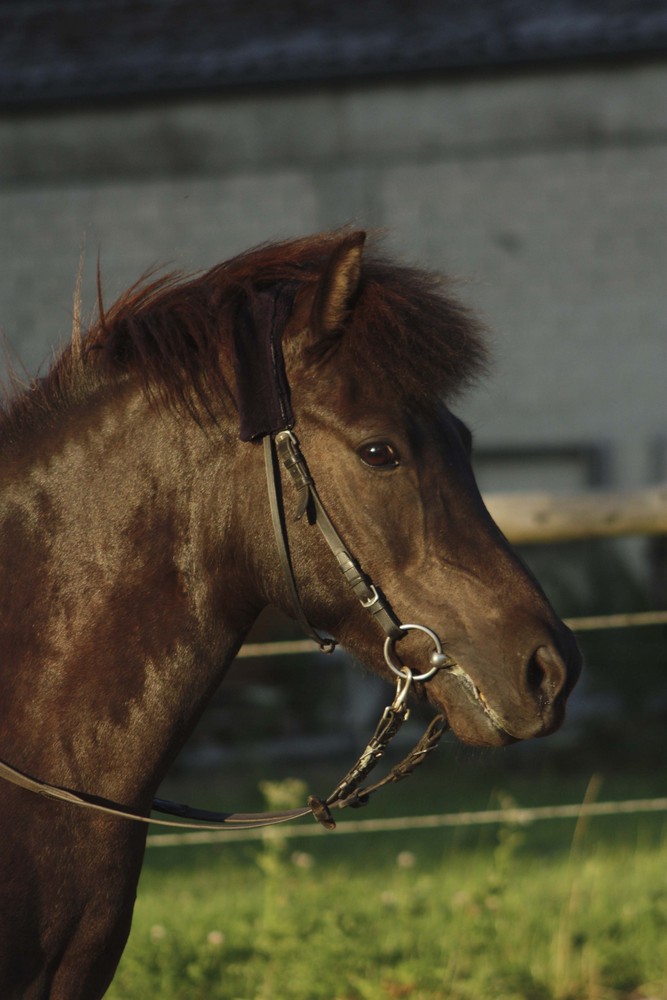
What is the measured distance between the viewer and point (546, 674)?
2.11 meters

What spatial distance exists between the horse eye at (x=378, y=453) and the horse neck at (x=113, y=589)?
0.25 meters

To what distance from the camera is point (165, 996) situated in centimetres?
375

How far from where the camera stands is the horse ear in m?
2.10

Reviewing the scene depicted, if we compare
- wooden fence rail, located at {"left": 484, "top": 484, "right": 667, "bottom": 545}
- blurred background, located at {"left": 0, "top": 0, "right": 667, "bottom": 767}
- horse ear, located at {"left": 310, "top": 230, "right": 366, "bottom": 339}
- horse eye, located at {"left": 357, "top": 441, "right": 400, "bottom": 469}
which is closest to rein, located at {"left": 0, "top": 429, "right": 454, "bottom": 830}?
horse eye, located at {"left": 357, "top": 441, "right": 400, "bottom": 469}

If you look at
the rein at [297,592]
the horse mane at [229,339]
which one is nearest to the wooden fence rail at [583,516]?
the horse mane at [229,339]

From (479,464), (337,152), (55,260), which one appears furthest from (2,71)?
(479,464)

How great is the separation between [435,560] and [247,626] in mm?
445

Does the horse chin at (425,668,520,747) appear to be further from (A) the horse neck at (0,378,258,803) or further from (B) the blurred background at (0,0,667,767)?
(B) the blurred background at (0,0,667,767)

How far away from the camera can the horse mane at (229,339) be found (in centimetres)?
220

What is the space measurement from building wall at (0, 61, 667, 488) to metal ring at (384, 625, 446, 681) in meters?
7.03

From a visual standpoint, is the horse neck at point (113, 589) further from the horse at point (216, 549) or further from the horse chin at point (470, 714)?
the horse chin at point (470, 714)

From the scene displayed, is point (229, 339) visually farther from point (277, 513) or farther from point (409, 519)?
point (409, 519)

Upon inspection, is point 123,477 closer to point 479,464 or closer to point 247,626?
point 247,626

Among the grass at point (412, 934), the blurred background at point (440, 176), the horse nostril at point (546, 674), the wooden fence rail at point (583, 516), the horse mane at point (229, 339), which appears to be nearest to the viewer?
the horse nostril at point (546, 674)
